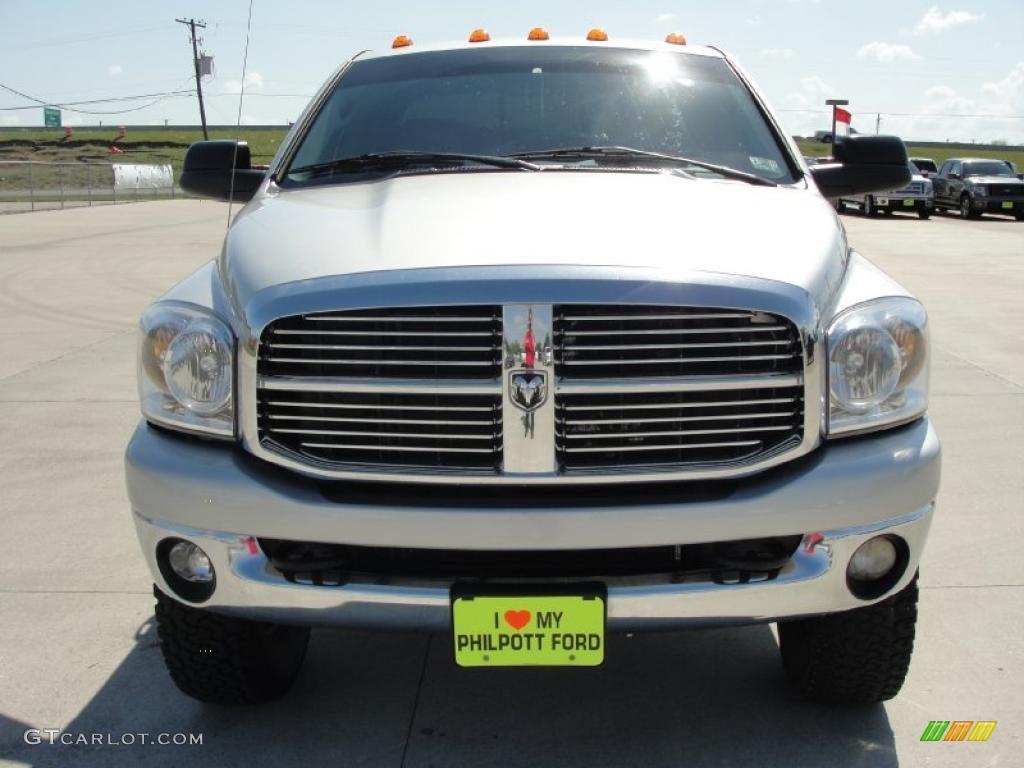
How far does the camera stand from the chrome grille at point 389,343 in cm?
248

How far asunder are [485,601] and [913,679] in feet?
4.91

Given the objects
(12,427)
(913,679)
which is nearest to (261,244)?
(913,679)

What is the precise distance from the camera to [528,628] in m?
2.50

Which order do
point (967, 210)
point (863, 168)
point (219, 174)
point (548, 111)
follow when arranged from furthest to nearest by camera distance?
point (967, 210)
point (219, 174)
point (863, 168)
point (548, 111)

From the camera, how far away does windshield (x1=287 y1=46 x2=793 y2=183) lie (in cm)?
372

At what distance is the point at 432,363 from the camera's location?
2502 mm

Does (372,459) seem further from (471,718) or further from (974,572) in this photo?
(974,572)

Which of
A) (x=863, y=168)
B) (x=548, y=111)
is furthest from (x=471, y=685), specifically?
(x=863, y=168)

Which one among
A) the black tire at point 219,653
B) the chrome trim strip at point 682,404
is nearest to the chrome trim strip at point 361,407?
the chrome trim strip at point 682,404

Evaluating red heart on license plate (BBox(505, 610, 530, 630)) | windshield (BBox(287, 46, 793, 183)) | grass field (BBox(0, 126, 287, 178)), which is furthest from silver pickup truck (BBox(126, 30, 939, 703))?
grass field (BBox(0, 126, 287, 178))

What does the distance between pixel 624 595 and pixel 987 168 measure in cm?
2983

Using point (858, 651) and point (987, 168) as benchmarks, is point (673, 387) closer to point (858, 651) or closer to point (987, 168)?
point (858, 651)

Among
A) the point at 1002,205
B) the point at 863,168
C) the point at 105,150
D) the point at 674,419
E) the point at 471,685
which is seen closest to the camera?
the point at 674,419

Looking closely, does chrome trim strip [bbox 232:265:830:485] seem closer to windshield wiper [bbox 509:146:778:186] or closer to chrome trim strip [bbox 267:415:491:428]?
chrome trim strip [bbox 267:415:491:428]
